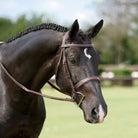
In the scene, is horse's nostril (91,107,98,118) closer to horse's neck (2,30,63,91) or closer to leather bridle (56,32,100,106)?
leather bridle (56,32,100,106)

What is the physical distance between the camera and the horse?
3475 mm

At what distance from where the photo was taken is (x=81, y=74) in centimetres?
349

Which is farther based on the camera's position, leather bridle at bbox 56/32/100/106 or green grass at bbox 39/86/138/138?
green grass at bbox 39/86/138/138

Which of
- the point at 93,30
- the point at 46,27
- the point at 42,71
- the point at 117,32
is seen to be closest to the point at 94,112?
the point at 42,71

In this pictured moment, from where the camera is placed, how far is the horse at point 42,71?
347 centimetres

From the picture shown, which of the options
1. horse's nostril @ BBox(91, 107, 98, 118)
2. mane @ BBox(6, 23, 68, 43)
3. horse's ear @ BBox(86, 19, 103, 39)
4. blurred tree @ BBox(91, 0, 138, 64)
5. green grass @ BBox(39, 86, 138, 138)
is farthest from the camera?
blurred tree @ BBox(91, 0, 138, 64)

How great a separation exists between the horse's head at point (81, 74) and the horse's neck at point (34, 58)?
196 mm

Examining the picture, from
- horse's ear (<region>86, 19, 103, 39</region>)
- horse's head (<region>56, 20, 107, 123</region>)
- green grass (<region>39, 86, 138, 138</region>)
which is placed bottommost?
green grass (<region>39, 86, 138, 138</region>)

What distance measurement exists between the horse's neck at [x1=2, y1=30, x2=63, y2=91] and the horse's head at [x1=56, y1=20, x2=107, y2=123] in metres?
0.20

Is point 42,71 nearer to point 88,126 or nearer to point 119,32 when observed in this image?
point 88,126

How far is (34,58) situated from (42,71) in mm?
182

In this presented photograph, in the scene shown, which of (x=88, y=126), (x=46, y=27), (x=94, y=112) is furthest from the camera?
(x=88, y=126)

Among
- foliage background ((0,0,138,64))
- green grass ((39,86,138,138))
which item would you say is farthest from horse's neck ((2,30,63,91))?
foliage background ((0,0,138,64))

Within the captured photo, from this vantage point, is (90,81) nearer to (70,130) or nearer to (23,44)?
(23,44)
